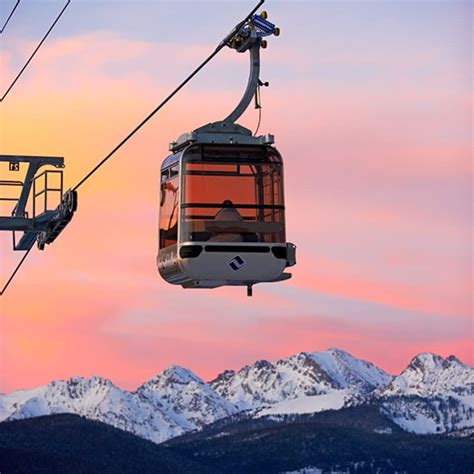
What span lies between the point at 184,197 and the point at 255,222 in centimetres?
123

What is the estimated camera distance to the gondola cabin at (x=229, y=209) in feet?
89.5

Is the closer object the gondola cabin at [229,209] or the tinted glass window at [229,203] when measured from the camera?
the gondola cabin at [229,209]

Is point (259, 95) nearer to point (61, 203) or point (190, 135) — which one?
point (190, 135)

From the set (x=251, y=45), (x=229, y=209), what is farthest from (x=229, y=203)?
(x=251, y=45)

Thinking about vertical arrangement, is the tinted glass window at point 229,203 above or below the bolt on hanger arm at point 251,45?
below

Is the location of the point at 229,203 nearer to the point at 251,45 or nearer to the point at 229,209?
the point at 229,209

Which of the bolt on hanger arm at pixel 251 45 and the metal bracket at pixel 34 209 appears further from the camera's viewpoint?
the metal bracket at pixel 34 209

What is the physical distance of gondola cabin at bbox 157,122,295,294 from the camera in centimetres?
2728

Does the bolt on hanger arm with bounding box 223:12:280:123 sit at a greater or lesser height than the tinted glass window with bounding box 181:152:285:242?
greater

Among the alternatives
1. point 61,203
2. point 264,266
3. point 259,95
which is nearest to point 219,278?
point 264,266

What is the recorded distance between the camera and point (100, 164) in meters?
29.5

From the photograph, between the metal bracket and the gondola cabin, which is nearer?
the gondola cabin

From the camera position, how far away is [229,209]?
27.5 m

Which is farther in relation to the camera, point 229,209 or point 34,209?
point 34,209
